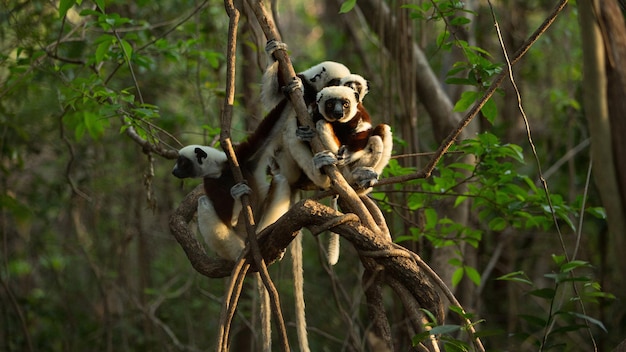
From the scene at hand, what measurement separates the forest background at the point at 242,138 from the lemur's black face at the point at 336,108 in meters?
0.45

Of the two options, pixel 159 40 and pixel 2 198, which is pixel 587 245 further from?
pixel 2 198

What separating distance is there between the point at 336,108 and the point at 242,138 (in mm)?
3614

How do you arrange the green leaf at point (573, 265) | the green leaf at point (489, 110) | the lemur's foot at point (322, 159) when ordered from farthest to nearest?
1. the green leaf at point (489, 110)
2. the lemur's foot at point (322, 159)
3. the green leaf at point (573, 265)

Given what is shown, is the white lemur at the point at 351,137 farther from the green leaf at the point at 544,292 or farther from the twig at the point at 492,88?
the green leaf at the point at 544,292

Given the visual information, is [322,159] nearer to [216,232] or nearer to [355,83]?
[355,83]

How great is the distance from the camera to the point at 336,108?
3.44 m

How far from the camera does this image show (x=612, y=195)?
1.78 m

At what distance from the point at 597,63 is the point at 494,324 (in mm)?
7366

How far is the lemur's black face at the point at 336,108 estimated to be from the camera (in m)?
3.44

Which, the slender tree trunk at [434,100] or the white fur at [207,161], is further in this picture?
the slender tree trunk at [434,100]

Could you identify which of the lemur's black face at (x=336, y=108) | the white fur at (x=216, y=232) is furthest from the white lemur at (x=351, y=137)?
the white fur at (x=216, y=232)

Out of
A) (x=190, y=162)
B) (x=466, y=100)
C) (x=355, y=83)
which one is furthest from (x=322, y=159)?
(x=190, y=162)

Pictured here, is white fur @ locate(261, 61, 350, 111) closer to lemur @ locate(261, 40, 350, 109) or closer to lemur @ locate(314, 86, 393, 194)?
lemur @ locate(261, 40, 350, 109)

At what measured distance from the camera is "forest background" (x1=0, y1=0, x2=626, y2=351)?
4.23 m
